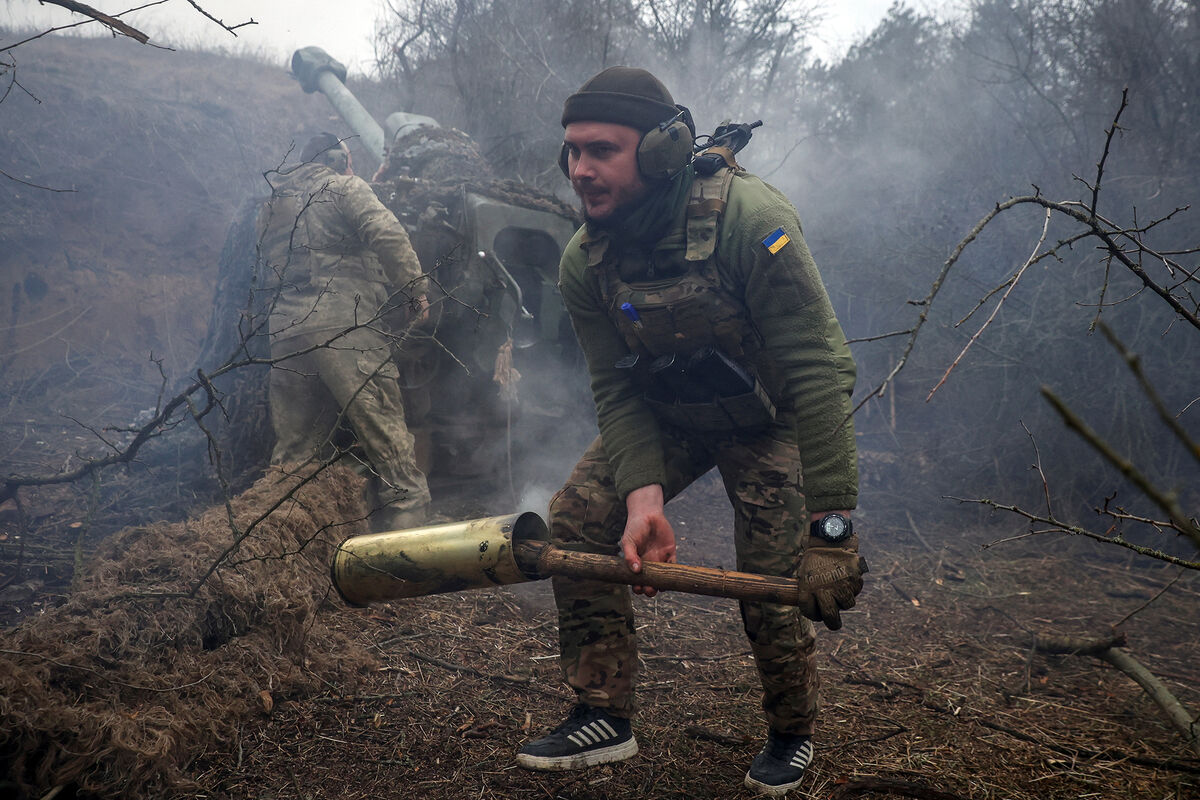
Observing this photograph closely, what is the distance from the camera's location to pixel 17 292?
31.3 feet

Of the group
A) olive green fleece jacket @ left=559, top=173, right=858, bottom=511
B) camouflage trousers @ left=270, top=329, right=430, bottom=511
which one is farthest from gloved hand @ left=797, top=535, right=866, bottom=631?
camouflage trousers @ left=270, top=329, right=430, bottom=511

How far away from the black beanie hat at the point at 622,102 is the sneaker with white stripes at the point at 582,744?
208 cm

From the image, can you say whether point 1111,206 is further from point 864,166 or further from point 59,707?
point 59,707

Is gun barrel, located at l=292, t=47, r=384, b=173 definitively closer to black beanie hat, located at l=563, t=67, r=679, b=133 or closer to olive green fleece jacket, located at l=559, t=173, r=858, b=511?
black beanie hat, located at l=563, t=67, r=679, b=133

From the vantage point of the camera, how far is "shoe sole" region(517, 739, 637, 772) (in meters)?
2.39

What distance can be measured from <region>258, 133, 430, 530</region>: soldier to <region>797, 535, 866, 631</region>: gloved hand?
10.5ft

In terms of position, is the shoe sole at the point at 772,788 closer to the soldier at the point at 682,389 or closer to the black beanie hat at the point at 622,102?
the soldier at the point at 682,389

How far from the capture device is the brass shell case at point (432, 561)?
236 centimetres

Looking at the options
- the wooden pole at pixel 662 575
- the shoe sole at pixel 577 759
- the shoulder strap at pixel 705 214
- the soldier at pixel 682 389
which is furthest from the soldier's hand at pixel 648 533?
the shoulder strap at pixel 705 214

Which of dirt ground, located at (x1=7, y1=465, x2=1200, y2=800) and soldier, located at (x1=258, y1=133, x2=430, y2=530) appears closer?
dirt ground, located at (x1=7, y1=465, x2=1200, y2=800)

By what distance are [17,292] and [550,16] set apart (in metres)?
7.91

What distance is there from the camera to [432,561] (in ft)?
7.83

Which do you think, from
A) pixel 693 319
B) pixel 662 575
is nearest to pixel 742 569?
pixel 662 575

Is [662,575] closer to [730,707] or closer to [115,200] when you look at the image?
[730,707]
